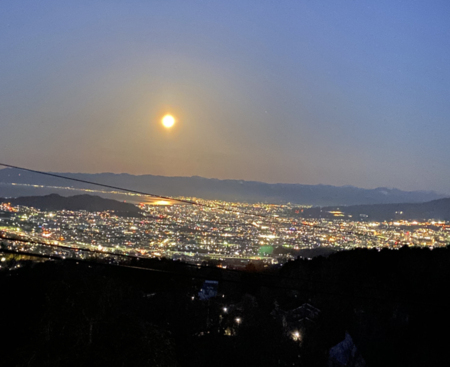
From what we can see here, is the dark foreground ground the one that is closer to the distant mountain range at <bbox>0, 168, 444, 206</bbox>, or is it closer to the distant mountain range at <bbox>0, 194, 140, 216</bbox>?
the distant mountain range at <bbox>0, 194, 140, 216</bbox>

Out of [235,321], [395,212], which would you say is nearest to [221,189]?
[395,212]

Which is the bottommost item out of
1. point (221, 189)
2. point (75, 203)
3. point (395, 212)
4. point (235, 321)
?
point (235, 321)

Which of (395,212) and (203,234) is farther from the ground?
(395,212)

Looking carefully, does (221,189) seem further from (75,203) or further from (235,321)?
(235,321)

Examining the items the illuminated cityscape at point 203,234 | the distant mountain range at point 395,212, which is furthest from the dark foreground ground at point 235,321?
the distant mountain range at point 395,212

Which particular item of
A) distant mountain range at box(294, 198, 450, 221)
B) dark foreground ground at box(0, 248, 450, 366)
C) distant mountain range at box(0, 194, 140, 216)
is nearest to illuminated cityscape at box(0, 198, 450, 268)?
distant mountain range at box(0, 194, 140, 216)

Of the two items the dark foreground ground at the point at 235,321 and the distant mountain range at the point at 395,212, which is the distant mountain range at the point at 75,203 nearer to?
the distant mountain range at the point at 395,212
